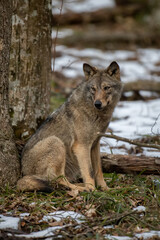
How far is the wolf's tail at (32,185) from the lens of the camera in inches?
213

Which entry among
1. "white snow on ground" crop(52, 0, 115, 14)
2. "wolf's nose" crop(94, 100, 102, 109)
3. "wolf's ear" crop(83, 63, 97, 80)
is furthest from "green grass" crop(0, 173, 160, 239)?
"white snow on ground" crop(52, 0, 115, 14)

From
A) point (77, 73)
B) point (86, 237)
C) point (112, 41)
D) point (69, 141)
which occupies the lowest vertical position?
point (86, 237)

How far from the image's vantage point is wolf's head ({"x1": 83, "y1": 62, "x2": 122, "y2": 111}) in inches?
238

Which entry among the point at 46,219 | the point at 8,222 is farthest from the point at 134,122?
the point at 8,222

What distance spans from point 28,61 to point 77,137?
5.79 feet

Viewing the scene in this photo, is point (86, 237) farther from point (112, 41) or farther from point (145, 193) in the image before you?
point (112, 41)

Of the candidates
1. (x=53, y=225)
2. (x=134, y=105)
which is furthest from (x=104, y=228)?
(x=134, y=105)

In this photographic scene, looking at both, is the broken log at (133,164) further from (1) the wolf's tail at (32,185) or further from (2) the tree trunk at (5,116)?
(2) the tree trunk at (5,116)

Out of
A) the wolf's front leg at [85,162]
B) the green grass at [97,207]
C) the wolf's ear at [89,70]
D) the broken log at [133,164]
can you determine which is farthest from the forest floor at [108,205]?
the wolf's ear at [89,70]

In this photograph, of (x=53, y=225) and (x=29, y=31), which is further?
(x=29, y=31)

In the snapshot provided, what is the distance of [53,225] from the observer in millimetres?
4449

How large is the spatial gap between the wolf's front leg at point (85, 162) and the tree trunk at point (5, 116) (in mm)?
1106

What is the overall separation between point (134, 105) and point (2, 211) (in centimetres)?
751

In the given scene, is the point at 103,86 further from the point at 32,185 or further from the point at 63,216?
the point at 63,216
